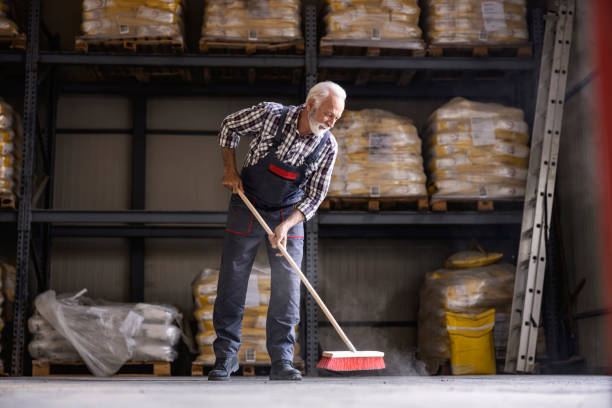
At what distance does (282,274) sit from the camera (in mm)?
4805

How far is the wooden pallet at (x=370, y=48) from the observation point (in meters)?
7.50

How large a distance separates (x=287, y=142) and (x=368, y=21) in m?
3.31

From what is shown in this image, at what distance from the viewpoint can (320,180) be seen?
193 inches

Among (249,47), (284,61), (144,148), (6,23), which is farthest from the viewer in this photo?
(144,148)

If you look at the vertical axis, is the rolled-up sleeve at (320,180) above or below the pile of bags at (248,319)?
above

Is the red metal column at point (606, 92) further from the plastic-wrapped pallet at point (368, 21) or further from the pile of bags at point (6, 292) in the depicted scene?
the pile of bags at point (6, 292)

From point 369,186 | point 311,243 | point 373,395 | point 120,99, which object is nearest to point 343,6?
point 369,186

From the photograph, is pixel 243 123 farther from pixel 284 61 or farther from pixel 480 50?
pixel 480 50

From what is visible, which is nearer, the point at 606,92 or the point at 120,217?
the point at 606,92

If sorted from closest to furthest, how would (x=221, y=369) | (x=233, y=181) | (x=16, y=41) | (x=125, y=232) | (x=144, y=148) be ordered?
(x=221, y=369) < (x=233, y=181) < (x=16, y=41) < (x=125, y=232) < (x=144, y=148)

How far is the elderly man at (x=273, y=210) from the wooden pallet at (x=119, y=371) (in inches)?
103

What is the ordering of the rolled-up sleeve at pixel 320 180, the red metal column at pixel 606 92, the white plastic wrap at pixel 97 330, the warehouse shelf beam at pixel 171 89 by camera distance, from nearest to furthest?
the red metal column at pixel 606 92, the rolled-up sleeve at pixel 320 180, the white plastic wrap at pixel 97 330, the warehouse shelf beam at pixel 171 89

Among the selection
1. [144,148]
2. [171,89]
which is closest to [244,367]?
[144,148]

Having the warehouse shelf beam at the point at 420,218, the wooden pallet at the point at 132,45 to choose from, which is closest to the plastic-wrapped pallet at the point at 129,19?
the wooden pallet at the point at 132,45
